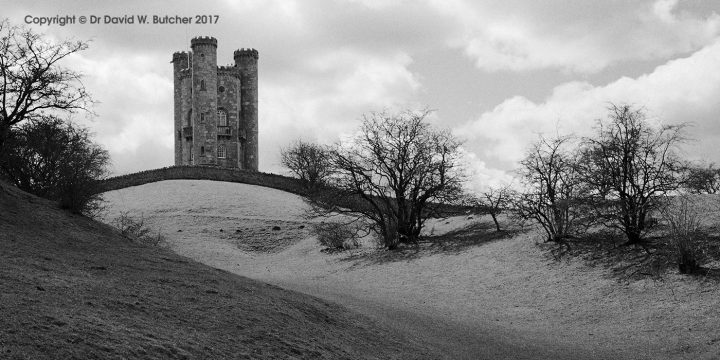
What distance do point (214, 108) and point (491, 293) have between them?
57.2m

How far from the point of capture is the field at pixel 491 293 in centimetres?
1359

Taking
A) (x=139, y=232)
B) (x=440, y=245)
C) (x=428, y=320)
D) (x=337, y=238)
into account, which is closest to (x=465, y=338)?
(x=428, y=320)

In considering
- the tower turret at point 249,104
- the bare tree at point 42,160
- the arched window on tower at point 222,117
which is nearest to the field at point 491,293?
the bare tree at point 42,160

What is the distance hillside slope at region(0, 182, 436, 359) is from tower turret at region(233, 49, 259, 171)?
6043cm

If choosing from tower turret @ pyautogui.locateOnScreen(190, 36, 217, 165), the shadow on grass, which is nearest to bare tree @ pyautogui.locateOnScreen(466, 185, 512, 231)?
the shadow on grass

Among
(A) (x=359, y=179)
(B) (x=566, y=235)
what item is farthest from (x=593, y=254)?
(A) (x=359, y=179)

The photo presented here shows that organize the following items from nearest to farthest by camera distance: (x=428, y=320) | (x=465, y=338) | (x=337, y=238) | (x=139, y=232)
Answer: (x=465, y=338) < (x=428, y=320) < (x=139, y=232) < (x=337, y=238)

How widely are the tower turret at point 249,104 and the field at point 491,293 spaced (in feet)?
125

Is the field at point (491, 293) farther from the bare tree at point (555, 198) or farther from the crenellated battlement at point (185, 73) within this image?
the crenellated battlement at point (185, 73)

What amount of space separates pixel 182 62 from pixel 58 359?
2924 inches

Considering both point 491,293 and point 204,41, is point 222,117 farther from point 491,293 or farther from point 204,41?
point 491,293

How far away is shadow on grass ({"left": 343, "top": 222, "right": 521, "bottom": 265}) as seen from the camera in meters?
27.4

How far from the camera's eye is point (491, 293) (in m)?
20.2

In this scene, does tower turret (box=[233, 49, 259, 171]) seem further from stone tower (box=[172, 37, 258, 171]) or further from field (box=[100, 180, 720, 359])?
field (box=[100, 180, 720, 359])
